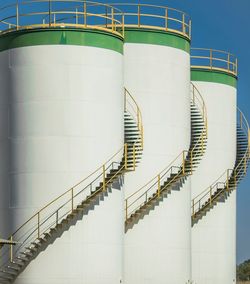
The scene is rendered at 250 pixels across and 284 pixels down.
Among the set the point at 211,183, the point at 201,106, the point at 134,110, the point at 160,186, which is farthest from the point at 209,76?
the point at 160,186

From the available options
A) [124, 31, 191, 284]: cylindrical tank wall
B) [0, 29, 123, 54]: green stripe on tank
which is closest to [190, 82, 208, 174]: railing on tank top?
[124, 31, 191, 284]: cylindrical tank wall

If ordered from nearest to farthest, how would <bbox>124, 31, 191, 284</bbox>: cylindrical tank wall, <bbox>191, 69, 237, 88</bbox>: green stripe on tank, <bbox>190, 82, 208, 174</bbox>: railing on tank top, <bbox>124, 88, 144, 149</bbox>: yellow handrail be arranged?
1. <bbox>124, 88, 144, 149</bbox>: yellow handrail
2. <bbox>124, 31, 191, 284</bbox>: cylindrical tank wall
3. <bbox>190, 82, 208, 174</bbox>: railing on tank top
4. <bbox>191, 69, 237, 88</bbox>: green stripe on tank

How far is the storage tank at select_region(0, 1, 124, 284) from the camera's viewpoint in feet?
151

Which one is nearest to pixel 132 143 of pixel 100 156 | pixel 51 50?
pixel 100 156

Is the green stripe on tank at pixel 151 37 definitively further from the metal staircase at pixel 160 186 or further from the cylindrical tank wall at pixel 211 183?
the cylindrical tank wall at pixel 211 183

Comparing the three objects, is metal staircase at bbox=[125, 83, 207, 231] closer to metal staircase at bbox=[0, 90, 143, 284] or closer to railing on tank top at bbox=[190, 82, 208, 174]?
railing on tank top at bbox=[190, 82, 208, 174]

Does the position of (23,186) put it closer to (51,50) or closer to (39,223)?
(39,223)

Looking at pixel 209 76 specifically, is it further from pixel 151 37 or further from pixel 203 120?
pixel 151 37

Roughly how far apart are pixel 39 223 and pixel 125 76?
9887mm

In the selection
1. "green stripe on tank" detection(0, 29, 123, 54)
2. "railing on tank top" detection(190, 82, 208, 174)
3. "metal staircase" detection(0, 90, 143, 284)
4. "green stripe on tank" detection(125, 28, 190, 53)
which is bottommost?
"metal staircase" detection(0, 90, 143, 284)

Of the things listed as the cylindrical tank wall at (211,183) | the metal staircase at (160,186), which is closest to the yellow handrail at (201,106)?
the cylindrical tank wall at (211,183)

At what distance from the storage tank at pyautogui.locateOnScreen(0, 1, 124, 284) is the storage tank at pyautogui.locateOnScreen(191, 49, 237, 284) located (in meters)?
12.6

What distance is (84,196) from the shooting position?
46.1 meters

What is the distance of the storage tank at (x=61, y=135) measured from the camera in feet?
151
